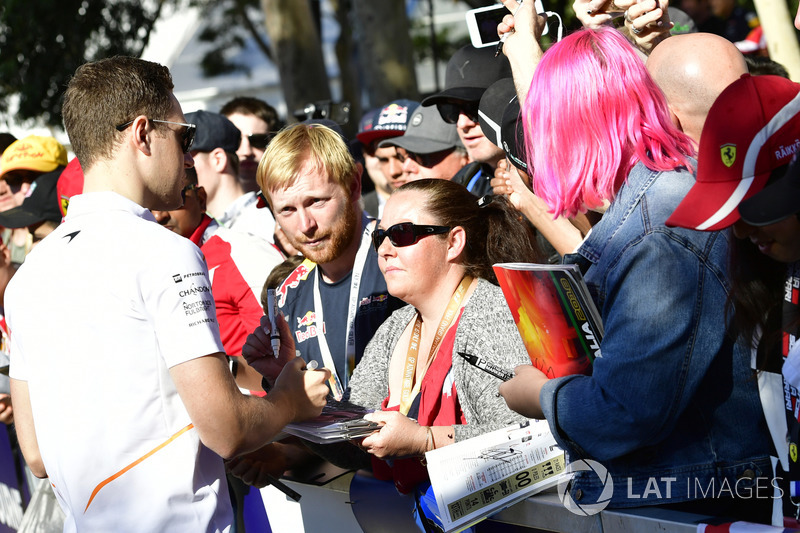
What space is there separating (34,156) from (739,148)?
604 centimetres

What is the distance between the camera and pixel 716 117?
197cm

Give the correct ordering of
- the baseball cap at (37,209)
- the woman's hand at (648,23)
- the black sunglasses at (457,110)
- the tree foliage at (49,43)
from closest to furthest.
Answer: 1. the woman's hand at (648,23)
2. the black sunglasses at (457,110)
3. the baseball cap at (37,209)
4. the tree foliage at (49,43)

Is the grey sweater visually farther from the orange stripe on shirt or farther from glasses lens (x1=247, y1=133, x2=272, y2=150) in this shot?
glasses lens (x1=247, y1=133, x2=272, y2=150)

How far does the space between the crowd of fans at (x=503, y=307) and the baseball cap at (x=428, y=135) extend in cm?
201

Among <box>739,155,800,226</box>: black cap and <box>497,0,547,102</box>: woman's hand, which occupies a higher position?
<box>497,0,547,102</box>: woman's hand

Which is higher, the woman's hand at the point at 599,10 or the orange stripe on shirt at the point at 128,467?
the woman's hand at the point at 599,10

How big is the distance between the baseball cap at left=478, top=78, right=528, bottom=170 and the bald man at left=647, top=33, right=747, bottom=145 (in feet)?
1.71

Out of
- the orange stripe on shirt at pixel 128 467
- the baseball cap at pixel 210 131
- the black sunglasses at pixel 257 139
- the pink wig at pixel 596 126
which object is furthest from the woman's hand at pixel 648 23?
the black sunglasses at pixel 257 139

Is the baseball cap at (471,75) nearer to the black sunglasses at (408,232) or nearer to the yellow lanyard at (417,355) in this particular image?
the black sunglasses at (408,232)

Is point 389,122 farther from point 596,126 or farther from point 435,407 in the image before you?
point 596,126

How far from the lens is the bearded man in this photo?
3.81 metres

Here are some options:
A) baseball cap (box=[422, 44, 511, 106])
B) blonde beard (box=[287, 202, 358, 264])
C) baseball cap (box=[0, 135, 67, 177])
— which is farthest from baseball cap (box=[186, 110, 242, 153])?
blonde beard (box=[287, 202, 358, 264])

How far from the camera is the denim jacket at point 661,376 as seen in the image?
204cm

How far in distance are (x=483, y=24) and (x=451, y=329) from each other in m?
1.31
